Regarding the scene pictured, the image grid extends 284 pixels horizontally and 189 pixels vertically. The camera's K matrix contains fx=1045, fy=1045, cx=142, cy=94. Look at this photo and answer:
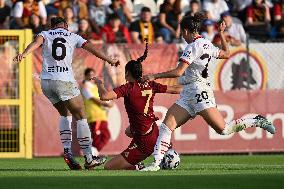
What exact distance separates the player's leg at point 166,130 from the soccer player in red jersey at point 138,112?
1.33 ft

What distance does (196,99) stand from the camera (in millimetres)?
14945

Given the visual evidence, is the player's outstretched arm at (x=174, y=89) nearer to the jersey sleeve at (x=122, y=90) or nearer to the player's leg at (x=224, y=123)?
the player's leg at (x=224, y=123)

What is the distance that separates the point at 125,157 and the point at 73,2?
403 inches

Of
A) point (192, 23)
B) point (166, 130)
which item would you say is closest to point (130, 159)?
point (166, 130)

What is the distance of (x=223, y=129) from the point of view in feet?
49.7

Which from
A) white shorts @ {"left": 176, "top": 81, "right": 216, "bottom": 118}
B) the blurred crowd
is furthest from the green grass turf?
the blurred crowd

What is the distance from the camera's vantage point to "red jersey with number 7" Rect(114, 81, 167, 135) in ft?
49.1

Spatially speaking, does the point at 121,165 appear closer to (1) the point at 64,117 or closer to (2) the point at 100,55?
(1) the point at 64,117

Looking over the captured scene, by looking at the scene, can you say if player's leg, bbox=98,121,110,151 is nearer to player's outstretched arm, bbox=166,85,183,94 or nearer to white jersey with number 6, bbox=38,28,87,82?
white jersey with number 6, bbox=38,28,87,82

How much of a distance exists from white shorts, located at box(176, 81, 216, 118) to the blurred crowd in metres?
8.06

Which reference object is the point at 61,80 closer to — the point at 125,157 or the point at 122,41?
the point at 125,157

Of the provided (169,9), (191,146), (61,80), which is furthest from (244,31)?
(61,80)

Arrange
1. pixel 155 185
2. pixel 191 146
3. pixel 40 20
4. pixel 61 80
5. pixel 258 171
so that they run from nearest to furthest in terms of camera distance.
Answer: pixel 155 185 < pixel 258 171 < pixel 61 80 < pixel 191 146 < pixel 40 20

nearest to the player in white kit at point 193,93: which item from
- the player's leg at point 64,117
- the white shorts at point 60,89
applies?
the player's leg at point 64,117
